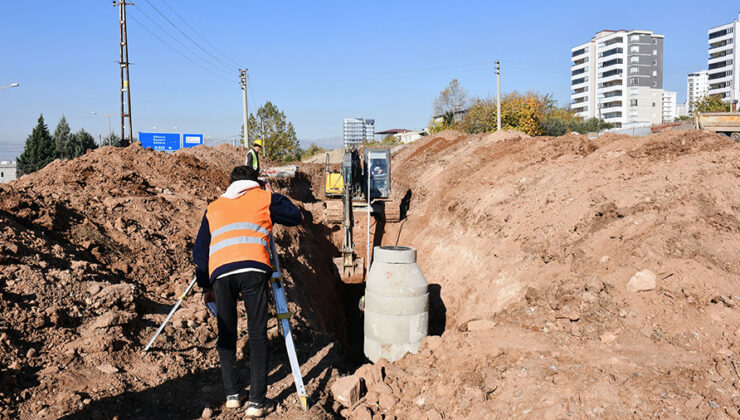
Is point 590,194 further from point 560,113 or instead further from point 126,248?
point 560,113

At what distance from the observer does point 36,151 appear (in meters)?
50.2

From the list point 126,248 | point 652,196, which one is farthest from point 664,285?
point 126,248

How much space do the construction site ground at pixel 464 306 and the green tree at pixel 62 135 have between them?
54.9m

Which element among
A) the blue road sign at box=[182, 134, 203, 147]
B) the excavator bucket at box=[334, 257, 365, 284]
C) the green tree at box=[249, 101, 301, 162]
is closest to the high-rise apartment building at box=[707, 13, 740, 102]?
the green tree at box=[249, 101, 301, 162]

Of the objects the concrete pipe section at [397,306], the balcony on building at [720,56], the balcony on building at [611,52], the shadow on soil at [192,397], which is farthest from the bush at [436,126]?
the balcony on building at [720,56]

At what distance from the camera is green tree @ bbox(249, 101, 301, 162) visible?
47469 millimetres

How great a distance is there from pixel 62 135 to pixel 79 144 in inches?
88.1

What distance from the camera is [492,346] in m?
6.53

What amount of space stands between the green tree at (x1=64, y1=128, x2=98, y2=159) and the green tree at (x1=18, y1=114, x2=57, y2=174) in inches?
284

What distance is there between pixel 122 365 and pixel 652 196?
9441 mm

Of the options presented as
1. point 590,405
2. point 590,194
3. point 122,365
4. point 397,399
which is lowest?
point 397,399

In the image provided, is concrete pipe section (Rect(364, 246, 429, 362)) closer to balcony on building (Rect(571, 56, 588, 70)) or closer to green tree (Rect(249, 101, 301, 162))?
green tree (Rect(249, 101, 301, 162))

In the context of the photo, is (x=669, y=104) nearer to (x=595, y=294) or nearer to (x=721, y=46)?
(x=721, y=46)

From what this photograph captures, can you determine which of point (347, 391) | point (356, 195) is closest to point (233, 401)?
point (347, 391)
